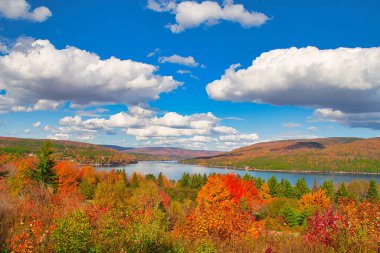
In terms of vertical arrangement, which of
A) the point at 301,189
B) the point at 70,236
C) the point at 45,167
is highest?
the point at 70,236

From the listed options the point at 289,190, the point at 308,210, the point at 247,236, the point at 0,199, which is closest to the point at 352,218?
the point at 247,236

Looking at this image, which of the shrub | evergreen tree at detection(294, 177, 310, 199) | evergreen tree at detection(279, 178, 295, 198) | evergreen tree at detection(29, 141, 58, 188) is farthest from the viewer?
evergreen tree at detection(279, 178, 295, 198)

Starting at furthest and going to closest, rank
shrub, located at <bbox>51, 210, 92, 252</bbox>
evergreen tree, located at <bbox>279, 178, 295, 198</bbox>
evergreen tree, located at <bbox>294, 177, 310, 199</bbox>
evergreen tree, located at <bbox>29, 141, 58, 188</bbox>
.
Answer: evergreen tree, located at <bbox>279, 178, 295, 198</bbox>
evergreen tree, located at <bbox>294, 177, 310, 199</bbox>
evergreen tree, located at <bbox>29, 141, 58, 188</bbox>
shrub, located at <bbox>51, 210, 92, 252</bbox>

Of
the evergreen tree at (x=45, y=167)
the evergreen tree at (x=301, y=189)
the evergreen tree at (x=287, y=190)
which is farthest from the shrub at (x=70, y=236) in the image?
the evergreen tree at (x=287, y=190)

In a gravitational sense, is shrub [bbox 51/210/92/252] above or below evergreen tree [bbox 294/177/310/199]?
above

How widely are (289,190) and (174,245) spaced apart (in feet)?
257

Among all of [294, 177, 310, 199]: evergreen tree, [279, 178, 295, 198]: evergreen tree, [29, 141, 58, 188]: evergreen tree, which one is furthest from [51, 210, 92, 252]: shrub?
[279, 178, 295, 198]: evergreen tree

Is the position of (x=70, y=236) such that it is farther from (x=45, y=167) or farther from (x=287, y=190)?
(x=287, y=190)

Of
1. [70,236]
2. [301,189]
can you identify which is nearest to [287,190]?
[301,189]

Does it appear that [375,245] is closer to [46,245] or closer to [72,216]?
[72,216]

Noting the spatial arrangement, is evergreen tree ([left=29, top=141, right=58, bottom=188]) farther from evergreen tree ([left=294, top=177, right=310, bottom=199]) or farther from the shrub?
evergreen tree ([left=294, top=177, right=310, bottom=199])

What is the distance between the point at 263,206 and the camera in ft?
183

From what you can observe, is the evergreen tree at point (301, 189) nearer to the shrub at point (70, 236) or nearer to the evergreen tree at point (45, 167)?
the evergreen tree at point (45, 167)

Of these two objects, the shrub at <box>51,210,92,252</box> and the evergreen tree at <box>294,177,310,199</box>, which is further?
the evergreen tree at <box>294,177,310,199</box>
